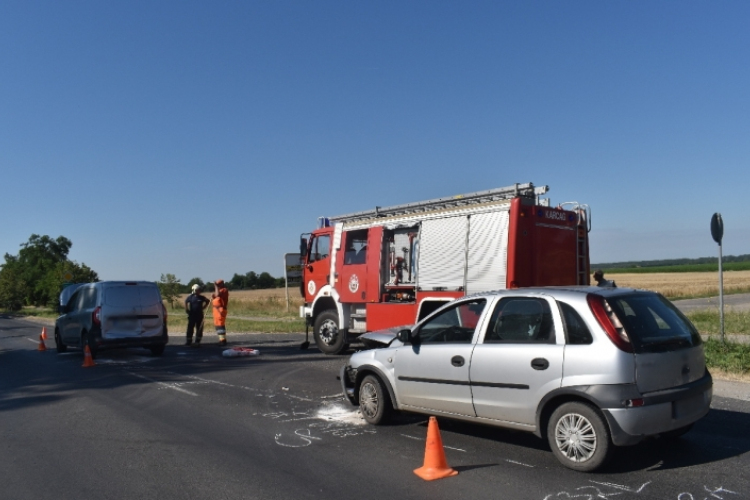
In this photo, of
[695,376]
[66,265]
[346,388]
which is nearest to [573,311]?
[695,376]

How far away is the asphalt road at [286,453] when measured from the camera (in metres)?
5.38

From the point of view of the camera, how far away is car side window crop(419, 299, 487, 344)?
6711 millimetres

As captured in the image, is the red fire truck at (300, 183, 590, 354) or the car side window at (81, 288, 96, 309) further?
the car side window at (81, 288, 96, 309)

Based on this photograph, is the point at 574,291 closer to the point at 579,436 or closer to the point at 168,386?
the point at 579,436

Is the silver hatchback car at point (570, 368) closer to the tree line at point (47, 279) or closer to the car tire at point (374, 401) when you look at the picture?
the car tire at point (374, 401)

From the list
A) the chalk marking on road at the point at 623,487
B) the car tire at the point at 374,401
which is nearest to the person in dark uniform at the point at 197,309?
the car tire at the point at 374,401

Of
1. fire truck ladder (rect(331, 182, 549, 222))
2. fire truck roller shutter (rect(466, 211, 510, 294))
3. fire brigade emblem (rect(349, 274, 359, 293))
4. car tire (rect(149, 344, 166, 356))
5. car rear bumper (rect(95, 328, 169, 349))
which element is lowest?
car tire (rect(149, 344, 166, 356))

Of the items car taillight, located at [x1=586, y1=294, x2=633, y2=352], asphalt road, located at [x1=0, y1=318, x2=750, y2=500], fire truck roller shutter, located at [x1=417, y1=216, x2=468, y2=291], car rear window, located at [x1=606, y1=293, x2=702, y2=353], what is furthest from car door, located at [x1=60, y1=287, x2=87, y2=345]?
car rear window, located at [x1=606, y1=293, x2=702, y2=353]

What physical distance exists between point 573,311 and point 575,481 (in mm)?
1407

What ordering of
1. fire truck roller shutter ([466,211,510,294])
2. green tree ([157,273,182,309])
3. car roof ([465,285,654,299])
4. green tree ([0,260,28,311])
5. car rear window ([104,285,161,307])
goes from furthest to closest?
green tree ([0,260,28,311]) → green tree ([157,273,182,309]) → car rear window ([104,285,161,307]) → fire truck roller shutter ([466,211,510,294]) → car roof ([465,285,654,299])

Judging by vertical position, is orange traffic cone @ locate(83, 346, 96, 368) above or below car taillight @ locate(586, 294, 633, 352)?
below

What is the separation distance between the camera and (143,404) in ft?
30.9

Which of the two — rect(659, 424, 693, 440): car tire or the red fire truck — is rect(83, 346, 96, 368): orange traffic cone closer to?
the red fire truck

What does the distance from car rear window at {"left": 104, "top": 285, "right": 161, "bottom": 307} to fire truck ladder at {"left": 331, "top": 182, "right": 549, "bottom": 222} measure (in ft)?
17.0
